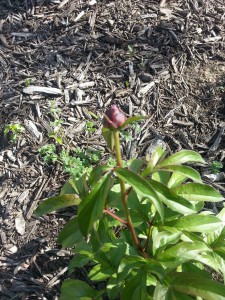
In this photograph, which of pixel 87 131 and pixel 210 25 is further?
pixel 210 25

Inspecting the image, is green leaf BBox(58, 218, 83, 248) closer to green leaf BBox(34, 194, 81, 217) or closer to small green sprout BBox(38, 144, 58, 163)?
green leaf BBox(34, 194, 81, 217)

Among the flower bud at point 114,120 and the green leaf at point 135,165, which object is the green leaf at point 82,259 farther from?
the flower bud at point 114,120

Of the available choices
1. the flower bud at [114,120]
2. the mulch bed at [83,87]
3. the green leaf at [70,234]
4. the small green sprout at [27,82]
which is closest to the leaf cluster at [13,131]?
the mulch bed at [83,87]

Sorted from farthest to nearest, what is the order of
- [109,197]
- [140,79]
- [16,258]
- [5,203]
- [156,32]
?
[156,32] → [140,79] → [5,203] → [16,258] → [109,197]

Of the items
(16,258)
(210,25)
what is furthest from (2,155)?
(210,25)

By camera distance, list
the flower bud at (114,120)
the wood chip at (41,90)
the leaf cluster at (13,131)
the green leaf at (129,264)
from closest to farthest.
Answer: the flower bud at (114,120) < the green leaf at (129,264) < the leaf cluster at (13,131) < the wood chip at (41,90)

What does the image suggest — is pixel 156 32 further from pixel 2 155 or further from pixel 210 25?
pixel 2 155

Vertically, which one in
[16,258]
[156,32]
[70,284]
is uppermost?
[156,32]
